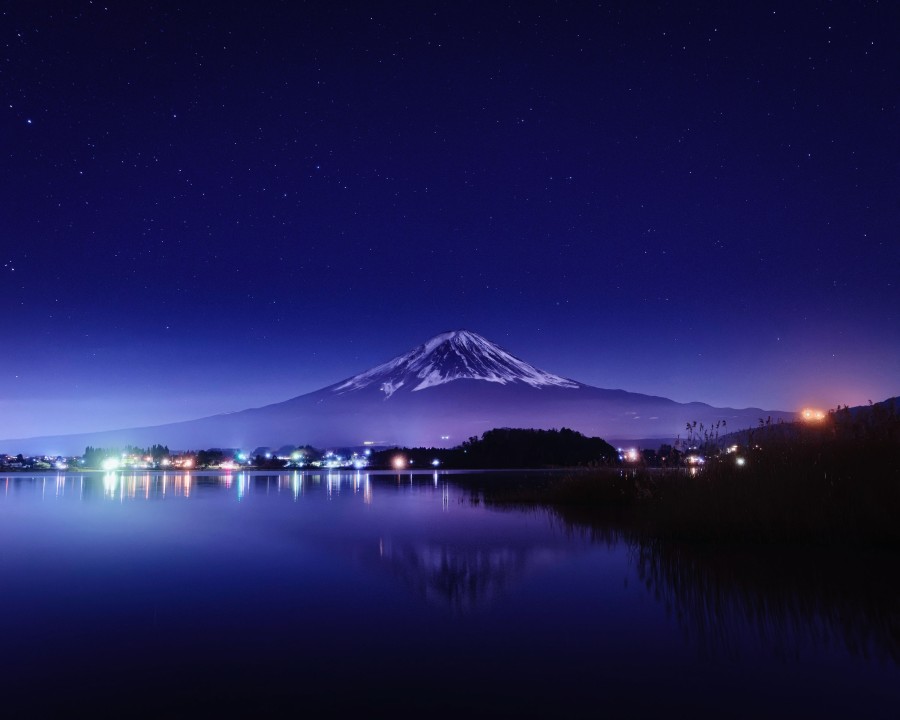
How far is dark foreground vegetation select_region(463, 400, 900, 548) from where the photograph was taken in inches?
360

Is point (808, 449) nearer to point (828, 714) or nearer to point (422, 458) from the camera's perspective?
point (828, 714)

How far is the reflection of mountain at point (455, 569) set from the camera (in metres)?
7.19

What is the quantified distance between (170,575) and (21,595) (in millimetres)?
1747

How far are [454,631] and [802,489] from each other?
6653 mm

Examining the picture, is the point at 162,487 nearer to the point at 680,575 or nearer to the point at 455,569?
the point at 455,569

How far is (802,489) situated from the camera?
Answer: 9672 mm

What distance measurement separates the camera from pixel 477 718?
3.71 meters

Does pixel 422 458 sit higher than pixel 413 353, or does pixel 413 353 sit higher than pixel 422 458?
pixel 413 353

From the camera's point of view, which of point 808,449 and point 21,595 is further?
point 808,449

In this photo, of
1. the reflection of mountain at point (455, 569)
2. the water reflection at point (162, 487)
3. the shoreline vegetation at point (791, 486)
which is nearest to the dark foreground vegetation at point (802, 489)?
the shoreline vegetation at point (791, 486)

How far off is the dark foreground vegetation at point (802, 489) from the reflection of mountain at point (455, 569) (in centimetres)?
293

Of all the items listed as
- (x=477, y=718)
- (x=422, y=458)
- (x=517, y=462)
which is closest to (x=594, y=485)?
(x=477, y=718)

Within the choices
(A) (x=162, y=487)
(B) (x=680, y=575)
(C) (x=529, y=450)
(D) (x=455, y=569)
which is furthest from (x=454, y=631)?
(C) (x=529, y=450)

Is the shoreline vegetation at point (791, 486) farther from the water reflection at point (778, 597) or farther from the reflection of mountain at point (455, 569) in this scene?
the reflection of mountain at point (455, 569)
